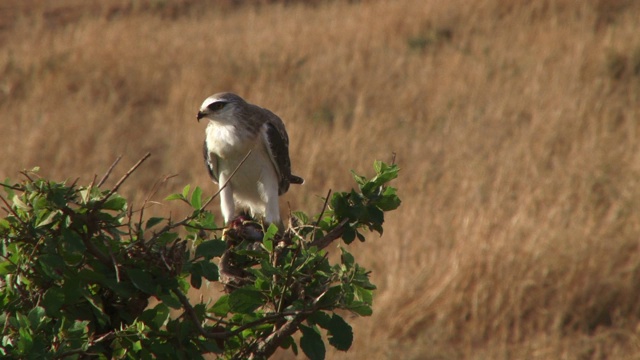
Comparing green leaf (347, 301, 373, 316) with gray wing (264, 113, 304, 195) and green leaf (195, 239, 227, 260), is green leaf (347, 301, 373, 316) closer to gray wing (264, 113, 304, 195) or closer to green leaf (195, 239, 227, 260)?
green leaf (195, 239, 227, 260)

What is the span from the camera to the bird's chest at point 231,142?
5.06 metres

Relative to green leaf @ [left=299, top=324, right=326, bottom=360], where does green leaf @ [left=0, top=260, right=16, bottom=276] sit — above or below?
above

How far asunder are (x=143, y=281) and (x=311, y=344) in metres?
0.56

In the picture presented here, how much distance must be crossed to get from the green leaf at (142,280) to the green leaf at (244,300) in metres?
0.37

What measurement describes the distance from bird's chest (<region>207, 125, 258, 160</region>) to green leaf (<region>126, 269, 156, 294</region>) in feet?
8.59

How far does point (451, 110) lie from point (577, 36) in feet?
9.65

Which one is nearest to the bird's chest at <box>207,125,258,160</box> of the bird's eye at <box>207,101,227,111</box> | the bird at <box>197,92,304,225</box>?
the bird at <box>197,92,304,225</box>

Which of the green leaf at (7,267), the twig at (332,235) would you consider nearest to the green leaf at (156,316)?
the green leaf at (7,267)

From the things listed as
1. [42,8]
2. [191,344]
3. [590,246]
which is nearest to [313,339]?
[191,344]

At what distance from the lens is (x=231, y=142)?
16.6 ft

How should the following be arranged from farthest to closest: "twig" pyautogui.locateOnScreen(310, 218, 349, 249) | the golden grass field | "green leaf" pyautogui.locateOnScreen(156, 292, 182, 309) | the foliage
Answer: the golden grass field → "twig" pyautogui.locateOnScreen(310, 218, 349, 249) → "green leaf" pyautogui.locateOnScreen(156, 292, 182, 309) → the foliage

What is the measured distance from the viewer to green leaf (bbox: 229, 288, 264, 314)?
278 centimetres

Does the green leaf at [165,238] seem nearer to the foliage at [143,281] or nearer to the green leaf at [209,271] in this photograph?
the foliage at [143,281]

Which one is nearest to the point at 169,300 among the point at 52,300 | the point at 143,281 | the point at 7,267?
the point at 143,281
